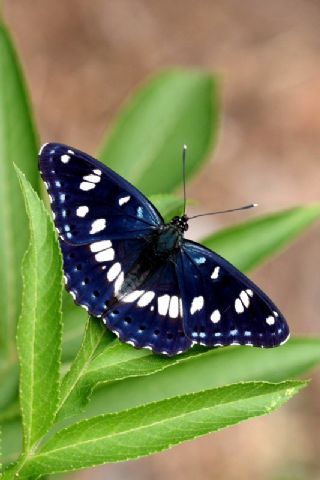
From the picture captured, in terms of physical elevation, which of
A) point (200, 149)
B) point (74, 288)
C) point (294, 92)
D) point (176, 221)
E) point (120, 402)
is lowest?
point (120, 402)

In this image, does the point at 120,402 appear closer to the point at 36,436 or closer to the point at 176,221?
the point at 176,221

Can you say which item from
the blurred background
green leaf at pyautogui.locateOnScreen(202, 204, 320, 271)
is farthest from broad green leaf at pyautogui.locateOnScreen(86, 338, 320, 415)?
the blurred background

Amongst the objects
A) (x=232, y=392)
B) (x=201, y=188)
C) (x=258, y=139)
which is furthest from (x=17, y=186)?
(x=258, y=139)

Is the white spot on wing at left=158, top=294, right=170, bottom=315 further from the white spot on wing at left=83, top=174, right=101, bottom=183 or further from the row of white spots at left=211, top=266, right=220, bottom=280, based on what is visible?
the white spot on wing at left=83, top=174, right=101, bottom=183

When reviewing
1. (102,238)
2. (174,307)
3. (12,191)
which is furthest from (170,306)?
(12,191)

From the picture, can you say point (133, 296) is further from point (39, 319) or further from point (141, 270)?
point (39, 319)

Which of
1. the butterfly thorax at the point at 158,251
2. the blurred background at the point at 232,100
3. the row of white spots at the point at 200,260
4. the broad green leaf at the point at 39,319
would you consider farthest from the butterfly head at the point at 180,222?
the blurred background at the point at 232,100
